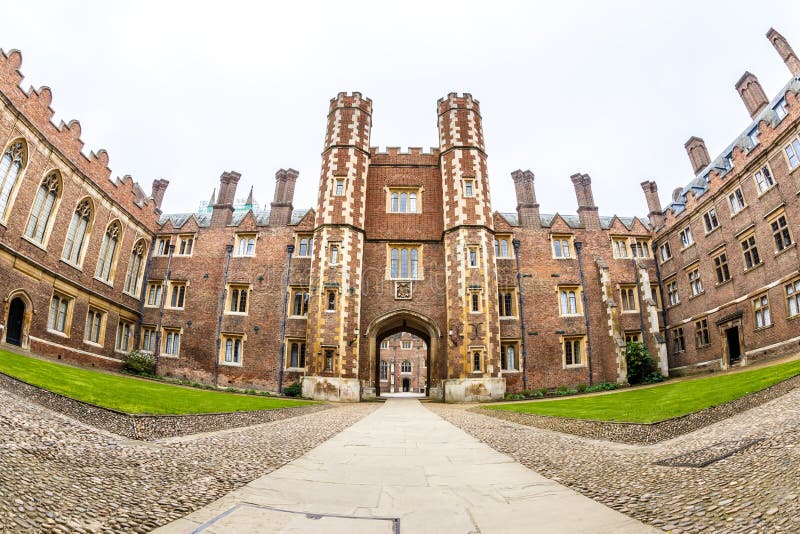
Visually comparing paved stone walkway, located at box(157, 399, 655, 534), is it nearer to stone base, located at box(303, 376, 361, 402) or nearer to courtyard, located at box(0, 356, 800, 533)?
courtyard, located at box(0, 356, 800, 533)

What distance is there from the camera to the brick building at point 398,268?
17.8 meters

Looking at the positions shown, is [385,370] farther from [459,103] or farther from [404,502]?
[404,502]

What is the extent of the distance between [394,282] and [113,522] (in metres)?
20.2

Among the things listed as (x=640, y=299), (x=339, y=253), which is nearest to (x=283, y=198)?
(x=339, y=253)

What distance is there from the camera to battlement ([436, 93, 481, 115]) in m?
24.7

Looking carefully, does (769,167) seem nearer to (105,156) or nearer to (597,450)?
(597,450)

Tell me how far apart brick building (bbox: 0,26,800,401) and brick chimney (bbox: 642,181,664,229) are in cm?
10

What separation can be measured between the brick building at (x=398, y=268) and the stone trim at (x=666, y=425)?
1144 centimetres

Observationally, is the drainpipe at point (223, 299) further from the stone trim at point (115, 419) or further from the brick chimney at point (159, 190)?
the stone trim at point (115, 419)

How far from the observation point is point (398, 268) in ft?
75.5

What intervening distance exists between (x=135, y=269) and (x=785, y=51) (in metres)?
39.6

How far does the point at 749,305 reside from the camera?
62.7 feet

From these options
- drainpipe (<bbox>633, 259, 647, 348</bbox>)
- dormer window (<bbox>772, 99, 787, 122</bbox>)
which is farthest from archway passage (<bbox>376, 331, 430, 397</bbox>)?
dormer window (<bbox>772, 99, 787, 122</bbox>)

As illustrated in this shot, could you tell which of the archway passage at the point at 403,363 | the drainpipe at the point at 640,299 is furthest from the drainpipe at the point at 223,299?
the archway passage at the point at 403,363
